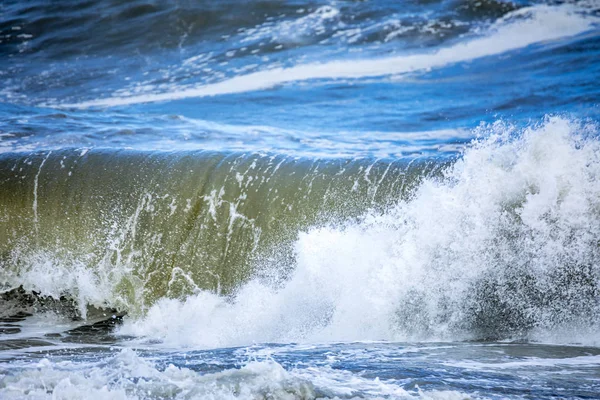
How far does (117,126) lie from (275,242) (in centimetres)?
469

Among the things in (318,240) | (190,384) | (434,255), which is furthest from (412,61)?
(190,384)

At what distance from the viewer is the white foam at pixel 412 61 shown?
43.7ft

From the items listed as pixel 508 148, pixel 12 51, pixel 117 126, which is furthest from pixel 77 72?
pixel 508 148

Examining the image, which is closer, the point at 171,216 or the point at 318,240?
the point at 318,240

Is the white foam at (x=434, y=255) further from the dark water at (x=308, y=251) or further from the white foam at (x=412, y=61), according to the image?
the white foam at (x=412, y=61)

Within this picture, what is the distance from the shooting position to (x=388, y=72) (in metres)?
13.6

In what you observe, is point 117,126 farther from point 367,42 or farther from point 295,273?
point 367,42

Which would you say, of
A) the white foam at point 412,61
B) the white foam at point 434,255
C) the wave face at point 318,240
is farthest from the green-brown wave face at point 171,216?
the white foam at point 412,61

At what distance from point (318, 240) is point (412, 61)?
8.63m

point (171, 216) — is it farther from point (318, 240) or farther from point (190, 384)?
point (190, 384)

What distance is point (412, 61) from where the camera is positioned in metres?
14.1

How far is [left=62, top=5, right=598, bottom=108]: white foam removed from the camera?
13.3m

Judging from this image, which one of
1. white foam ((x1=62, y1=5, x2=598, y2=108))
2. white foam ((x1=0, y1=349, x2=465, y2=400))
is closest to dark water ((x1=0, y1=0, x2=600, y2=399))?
white foam ((x1=0, y1=349, x2=465, y2=400))

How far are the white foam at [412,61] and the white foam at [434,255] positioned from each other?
7549 mm
